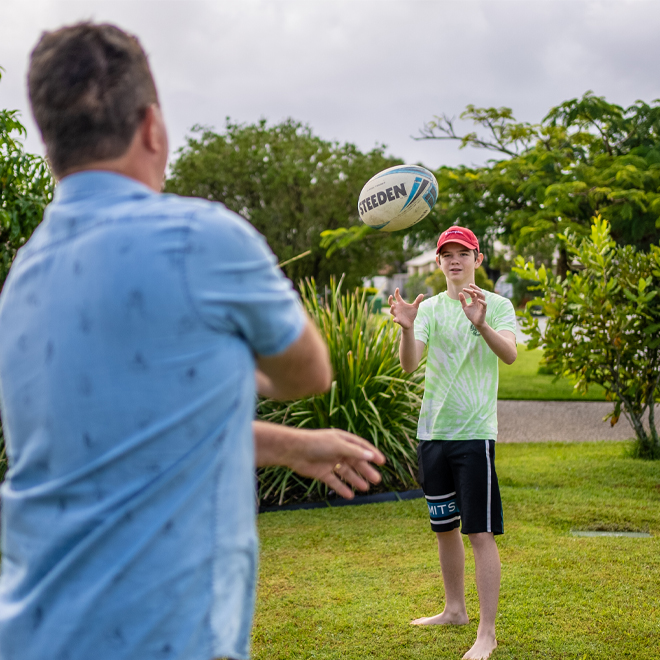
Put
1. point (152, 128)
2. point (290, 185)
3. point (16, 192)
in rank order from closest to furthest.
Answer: point (152, 128) → point (16, 192) → point (290, 185)

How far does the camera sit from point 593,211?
11.3 meters

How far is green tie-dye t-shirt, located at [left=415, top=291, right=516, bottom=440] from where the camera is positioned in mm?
3508

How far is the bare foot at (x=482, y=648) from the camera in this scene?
3.30m

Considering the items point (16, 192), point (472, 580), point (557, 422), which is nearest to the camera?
point (472, 580)

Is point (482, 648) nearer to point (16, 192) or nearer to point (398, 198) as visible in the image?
point (398, 198)

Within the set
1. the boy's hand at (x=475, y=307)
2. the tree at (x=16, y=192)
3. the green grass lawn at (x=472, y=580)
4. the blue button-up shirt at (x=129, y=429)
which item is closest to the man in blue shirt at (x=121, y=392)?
the blue button-up shirt at (x=129, y=429)

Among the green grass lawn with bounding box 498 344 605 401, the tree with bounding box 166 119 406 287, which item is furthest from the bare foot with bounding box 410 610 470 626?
the tree with bounding box 166 119 406 287

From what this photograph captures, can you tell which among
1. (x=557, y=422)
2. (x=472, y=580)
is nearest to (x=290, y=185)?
(x=557, y=422)

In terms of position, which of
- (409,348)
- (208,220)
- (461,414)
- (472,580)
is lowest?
(472,580)

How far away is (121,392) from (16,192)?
18.9 ft

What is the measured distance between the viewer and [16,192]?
20.1 ft

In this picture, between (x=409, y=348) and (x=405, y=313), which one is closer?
(x=405, y=313)

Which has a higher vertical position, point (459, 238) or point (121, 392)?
point (459, 238)

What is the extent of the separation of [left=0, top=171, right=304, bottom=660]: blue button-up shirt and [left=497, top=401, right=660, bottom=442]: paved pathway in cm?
860
